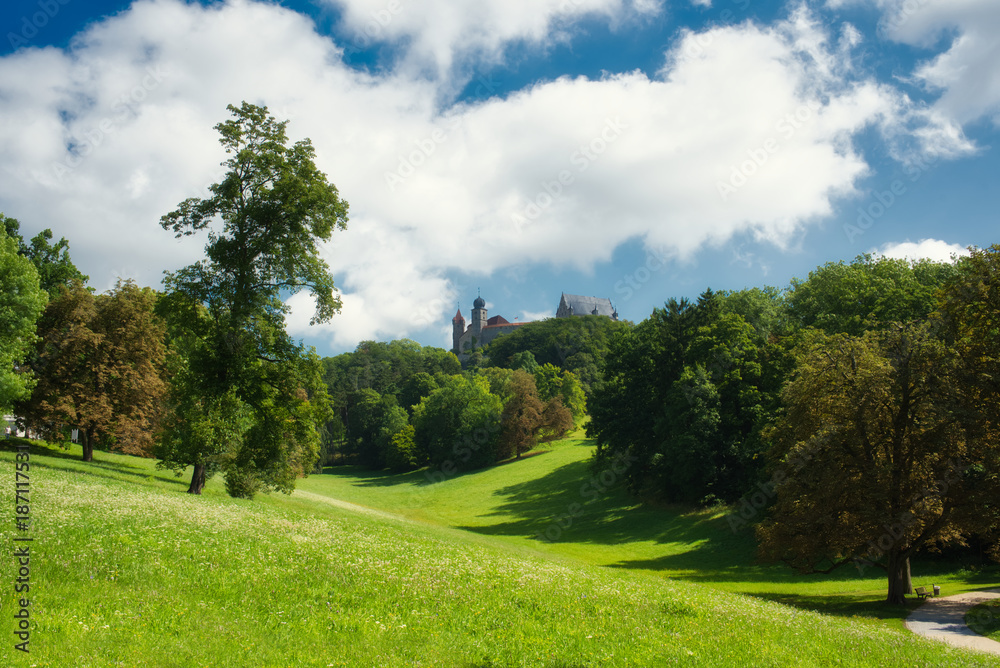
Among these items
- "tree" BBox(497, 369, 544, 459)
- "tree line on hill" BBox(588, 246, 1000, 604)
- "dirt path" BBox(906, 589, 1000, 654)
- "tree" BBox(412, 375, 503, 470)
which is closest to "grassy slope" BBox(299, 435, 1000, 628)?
"dirt path" BBox(906, 589, 1000, 654)

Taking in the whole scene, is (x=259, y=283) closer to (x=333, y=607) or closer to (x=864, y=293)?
(x=333, y=607)

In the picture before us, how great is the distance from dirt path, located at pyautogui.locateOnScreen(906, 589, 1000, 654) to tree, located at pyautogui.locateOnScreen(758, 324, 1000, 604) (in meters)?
1.46

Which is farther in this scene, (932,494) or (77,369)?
(77,369)

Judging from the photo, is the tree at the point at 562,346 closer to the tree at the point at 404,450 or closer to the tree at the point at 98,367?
the tree at the point at 404,450

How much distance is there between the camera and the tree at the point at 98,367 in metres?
34.4

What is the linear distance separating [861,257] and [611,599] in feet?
261

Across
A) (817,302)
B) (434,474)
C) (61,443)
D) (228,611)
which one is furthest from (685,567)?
(434,474)

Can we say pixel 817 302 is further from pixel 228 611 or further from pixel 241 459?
pixel 228 611

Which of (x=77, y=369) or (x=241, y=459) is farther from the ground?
(x=77, y=369)

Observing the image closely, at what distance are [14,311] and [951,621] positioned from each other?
39.6m

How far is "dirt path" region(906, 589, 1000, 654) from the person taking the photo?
15.0 m

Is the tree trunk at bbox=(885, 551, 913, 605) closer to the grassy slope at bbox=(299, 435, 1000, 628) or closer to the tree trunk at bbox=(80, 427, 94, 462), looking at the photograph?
the grassy slope at bbox=(299, 435, 1000, 628)

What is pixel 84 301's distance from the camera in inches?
1444

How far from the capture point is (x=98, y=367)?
35594 mm
